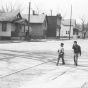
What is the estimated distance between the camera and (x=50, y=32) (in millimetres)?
72750

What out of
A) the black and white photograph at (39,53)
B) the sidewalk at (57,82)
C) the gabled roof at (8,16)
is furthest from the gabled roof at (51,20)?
the sidewalk at (57,82)

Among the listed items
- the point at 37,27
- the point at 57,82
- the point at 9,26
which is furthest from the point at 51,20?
the point at 57,82

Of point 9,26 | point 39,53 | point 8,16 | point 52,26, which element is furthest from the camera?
point 52,26

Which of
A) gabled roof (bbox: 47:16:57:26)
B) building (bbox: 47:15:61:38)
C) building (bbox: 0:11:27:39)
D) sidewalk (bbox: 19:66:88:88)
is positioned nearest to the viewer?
sidewalk (bbox: 19:66:88:88)

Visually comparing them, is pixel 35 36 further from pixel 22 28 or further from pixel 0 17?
pixel 0 17

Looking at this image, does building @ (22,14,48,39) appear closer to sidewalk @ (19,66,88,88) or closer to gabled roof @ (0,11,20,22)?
gabled roof @ (0,11,20,22)

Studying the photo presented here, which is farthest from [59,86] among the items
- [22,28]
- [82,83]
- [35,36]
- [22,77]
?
[35,36]

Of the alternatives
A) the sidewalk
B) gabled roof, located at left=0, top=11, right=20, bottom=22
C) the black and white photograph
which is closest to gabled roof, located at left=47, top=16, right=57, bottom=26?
the black and white photograph

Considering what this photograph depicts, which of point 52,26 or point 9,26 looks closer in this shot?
point 9,26

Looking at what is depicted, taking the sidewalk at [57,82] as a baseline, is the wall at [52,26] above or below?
above

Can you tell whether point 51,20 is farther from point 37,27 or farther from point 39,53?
point 39,53

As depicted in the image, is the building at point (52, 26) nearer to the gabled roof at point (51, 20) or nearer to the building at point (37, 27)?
the gabled roof at point (51, 20)

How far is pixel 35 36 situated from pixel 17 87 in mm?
54371

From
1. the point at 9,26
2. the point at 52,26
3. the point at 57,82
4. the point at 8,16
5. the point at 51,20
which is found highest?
the point at 51,20
